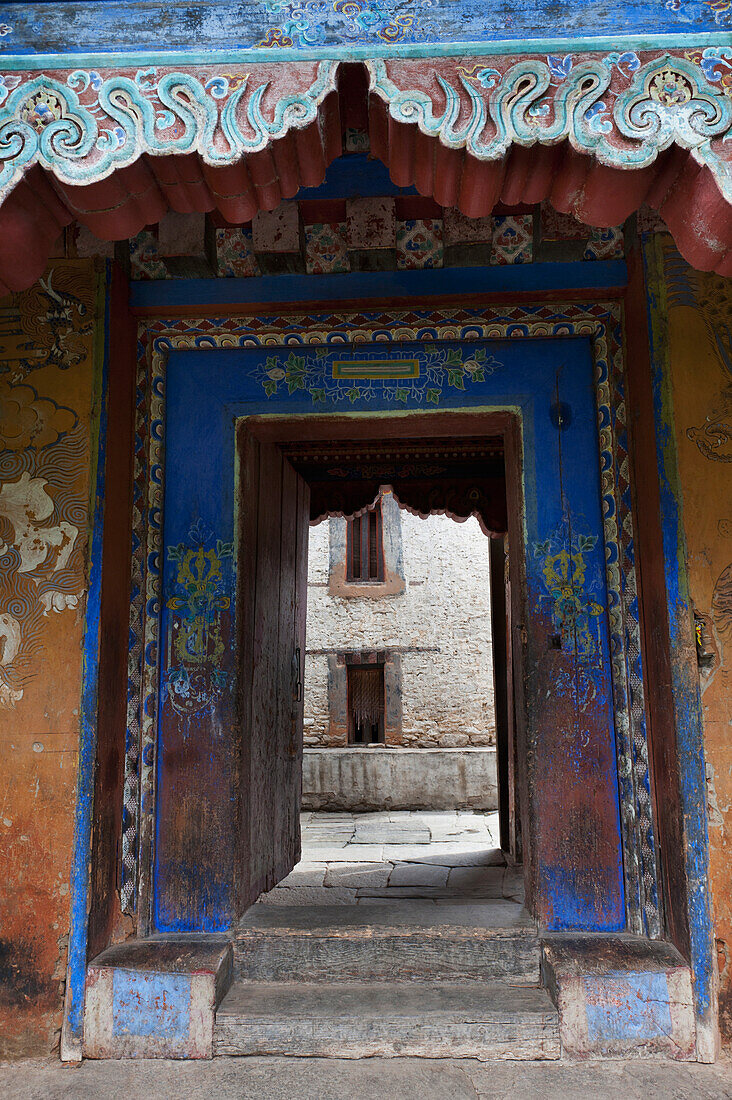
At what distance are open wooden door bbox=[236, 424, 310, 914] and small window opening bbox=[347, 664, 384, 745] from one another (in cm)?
720

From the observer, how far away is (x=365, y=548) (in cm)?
1323

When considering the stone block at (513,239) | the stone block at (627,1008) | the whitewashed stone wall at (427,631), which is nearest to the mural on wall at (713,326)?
the stone block at (513,239)

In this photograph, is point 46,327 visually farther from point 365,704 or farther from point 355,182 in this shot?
point 365,704

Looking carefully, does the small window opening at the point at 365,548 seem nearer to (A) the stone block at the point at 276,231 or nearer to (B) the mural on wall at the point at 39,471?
(A) the stone block at the point at 276,231

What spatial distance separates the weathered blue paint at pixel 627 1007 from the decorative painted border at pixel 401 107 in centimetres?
272

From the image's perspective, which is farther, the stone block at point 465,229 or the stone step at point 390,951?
the stone block at point 465,229

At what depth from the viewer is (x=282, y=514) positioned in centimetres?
454

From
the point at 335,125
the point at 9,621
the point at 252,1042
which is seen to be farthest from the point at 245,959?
the point at 335,125

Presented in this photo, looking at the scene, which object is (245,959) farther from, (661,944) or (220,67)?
(220,67)

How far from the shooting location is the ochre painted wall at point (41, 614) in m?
3.00

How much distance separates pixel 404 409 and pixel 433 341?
348mm

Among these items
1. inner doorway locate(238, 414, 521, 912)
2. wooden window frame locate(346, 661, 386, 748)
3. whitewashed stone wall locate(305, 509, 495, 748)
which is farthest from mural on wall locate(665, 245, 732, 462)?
wooden window frame locate(346, 661, 386, 748)

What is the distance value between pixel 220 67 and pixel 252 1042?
327cm

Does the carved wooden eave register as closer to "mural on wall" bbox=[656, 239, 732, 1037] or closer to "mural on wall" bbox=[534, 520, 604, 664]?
"mural on wall" bbox=[656, 239, 732, 1037]
